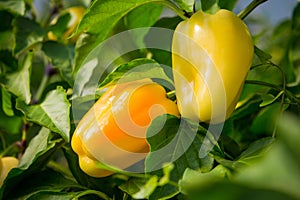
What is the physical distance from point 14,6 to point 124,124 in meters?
0.42

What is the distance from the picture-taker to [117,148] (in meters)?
0.60

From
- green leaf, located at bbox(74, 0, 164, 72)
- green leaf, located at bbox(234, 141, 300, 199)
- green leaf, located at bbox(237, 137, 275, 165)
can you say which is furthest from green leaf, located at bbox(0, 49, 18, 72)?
green leaf, located at bbox(234, 141, 300, 199)

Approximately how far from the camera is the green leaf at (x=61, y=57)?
842 mm

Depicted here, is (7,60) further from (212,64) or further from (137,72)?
(212,64)

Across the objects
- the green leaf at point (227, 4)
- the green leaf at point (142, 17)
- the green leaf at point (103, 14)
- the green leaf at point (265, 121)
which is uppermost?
the green leaf at point (103, 14)

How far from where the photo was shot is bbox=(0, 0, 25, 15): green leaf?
920mm

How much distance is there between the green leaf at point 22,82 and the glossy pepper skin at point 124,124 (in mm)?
205

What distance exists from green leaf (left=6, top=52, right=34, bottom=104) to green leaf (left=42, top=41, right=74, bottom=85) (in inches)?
1.6

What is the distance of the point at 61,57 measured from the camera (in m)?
0.89

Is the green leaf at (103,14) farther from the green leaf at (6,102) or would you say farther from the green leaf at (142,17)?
the green leaf at (6,102)

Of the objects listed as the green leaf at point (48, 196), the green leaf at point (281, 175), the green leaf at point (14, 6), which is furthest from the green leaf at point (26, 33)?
the green leaf at point (281, 175)

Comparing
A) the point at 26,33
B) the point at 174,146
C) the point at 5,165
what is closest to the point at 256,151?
the point at 174,146

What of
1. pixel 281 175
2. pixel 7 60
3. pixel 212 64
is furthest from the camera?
pixel 7 60

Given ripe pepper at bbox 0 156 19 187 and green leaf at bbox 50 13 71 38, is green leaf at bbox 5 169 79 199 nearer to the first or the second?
ripe pepper at bbox 0 156 19 187
